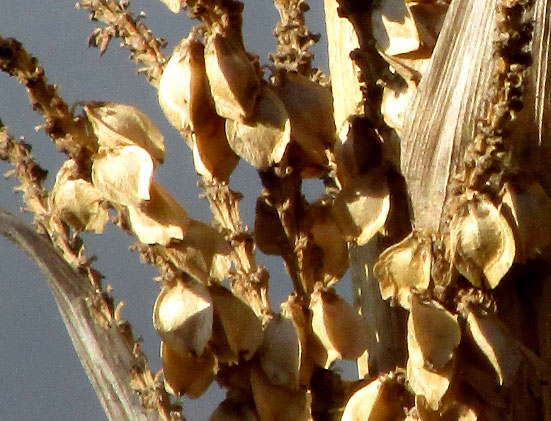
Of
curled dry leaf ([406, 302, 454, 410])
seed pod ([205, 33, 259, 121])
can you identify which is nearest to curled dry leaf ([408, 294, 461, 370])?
curled dry leaf ([406, 302, 454, 410])

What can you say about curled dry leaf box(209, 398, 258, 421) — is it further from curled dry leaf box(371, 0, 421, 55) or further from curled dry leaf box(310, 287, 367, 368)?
curled dry leaf box(371, 0, 421, 55)

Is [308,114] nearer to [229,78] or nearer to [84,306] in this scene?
[229,78]

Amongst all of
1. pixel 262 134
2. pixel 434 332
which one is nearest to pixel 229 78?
pixel 262 134

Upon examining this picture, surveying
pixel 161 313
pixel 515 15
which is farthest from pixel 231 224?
pixel 515 15

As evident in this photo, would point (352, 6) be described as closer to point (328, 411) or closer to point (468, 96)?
point (468, 96)

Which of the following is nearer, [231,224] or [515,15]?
[515,15]
